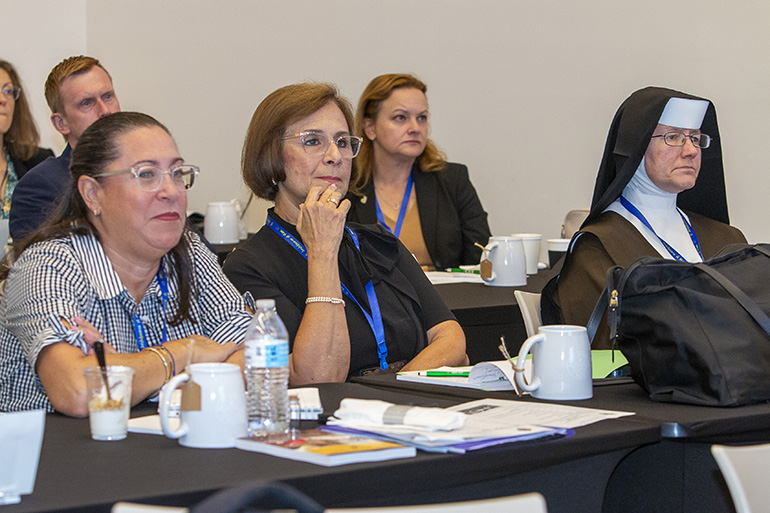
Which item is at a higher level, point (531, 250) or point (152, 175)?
point (152, 175)

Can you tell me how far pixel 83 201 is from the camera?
2.16 m

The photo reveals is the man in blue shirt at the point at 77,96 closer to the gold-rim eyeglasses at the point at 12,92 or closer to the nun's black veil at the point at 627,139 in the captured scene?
the gold-rim eyeglasses at the point at 12,92

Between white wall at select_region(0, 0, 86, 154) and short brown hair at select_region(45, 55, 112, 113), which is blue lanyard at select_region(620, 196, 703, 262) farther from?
white wall at select_region(0, 0, 86, 154)

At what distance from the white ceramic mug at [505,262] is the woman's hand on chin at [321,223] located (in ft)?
4.16

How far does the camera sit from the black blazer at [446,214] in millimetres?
4594

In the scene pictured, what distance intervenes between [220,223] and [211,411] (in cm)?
369

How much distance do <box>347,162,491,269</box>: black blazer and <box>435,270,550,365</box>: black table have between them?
4.09 feet

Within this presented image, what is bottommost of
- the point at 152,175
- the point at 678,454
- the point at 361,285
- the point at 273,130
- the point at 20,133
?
the point at 678,454

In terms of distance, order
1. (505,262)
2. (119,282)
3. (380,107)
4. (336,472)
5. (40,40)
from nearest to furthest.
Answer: (336,472), (119,282), (505,262), (380,107), (40,40)

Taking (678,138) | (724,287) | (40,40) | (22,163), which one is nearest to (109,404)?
(724,287)

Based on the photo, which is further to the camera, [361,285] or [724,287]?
[361,285]

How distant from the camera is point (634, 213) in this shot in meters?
2.85

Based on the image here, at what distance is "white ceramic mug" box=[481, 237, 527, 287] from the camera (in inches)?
143

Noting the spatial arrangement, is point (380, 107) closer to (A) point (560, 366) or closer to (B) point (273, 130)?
(B) point (273, 130)
